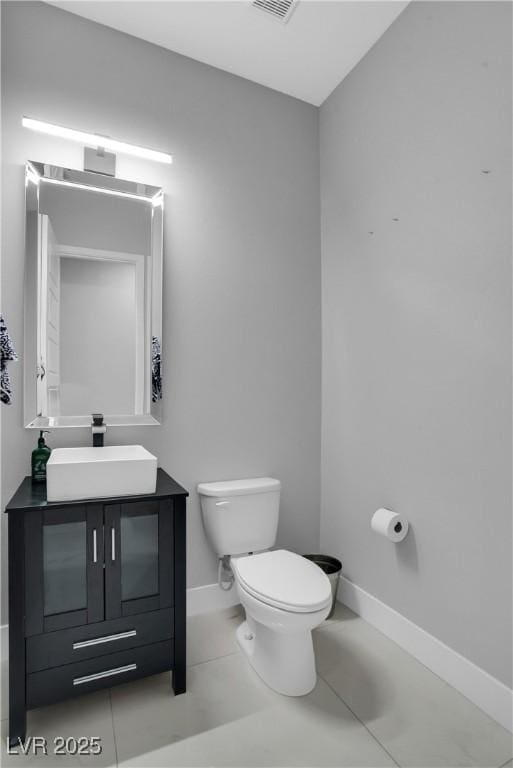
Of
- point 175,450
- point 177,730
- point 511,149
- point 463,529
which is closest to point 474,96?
point 511,149

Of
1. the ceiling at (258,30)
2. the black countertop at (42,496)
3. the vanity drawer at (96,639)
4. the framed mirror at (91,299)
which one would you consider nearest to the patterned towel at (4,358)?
the framed mirror at (91,299)

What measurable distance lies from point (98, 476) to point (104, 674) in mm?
706

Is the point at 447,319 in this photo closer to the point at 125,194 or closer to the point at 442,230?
the point at 442,230

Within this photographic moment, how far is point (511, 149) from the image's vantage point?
4.94 ft

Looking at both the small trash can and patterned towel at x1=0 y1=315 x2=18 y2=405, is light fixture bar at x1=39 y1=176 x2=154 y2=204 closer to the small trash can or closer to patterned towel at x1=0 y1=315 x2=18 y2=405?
patterned towel at x1=0 y1=315 x2=18 y2=405

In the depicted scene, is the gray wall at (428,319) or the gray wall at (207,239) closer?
the gray wall at (428,319)

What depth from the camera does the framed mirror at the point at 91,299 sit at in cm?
190

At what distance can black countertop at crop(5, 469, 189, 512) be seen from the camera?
1498 millimetres

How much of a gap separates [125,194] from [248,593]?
1831 mm

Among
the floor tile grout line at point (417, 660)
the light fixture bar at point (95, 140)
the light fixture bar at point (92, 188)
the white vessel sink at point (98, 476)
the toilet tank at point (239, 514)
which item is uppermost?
the light fixture bar at point (95, 140)

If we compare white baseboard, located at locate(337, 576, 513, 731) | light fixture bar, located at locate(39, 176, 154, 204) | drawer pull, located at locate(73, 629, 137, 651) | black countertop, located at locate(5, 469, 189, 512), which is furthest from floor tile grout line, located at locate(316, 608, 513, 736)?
light fixture bar, located at locate(39, 176, 154, 204)

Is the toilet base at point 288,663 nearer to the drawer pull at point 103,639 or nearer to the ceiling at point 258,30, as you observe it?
the drawer pull at point 103,639

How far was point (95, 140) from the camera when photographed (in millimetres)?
1989

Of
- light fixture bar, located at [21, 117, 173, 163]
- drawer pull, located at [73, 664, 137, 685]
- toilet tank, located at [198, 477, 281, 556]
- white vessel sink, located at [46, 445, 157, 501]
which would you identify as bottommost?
drawer pull, located at [73, 664, 137, 685]
